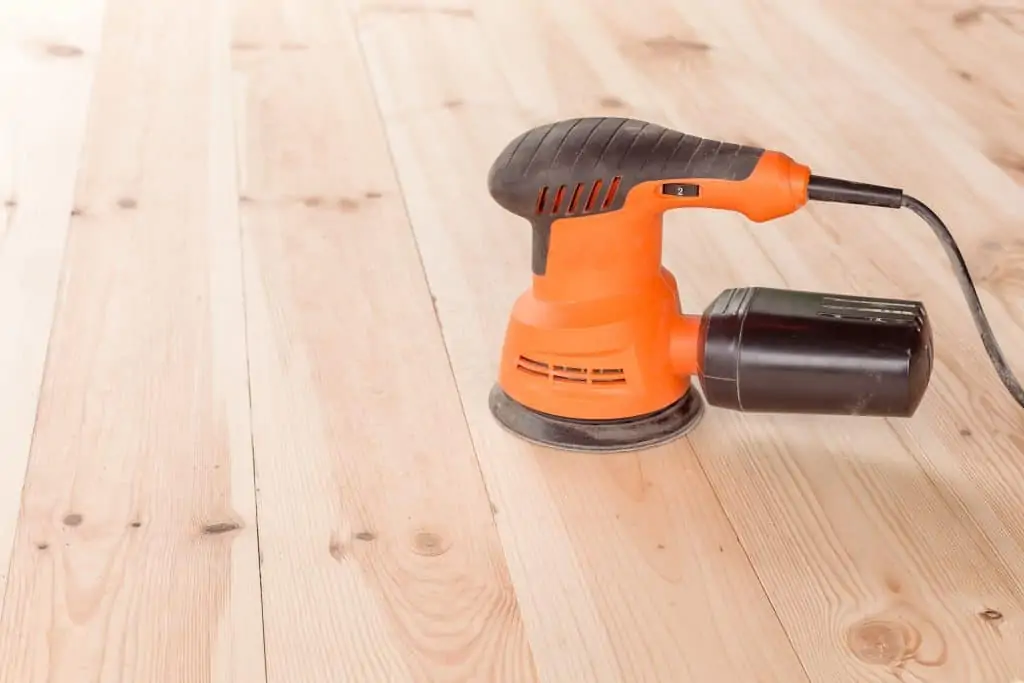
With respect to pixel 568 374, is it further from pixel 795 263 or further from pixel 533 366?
pixel 795 263

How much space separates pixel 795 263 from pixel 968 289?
1.32 feet

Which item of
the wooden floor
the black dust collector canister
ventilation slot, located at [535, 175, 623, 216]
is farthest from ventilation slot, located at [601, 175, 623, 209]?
the wooden floor

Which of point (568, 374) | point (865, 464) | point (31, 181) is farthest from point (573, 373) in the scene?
point (31, 181)

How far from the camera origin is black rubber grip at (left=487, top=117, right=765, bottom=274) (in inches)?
46.3

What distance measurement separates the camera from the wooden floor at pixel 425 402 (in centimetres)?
109

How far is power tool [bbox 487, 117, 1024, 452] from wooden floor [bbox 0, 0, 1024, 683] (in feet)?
0.22

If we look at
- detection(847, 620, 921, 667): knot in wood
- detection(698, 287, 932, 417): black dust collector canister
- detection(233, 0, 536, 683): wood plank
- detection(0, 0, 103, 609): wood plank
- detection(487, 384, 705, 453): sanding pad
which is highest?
detection(698, 287, 932, 417): black dust collector canister

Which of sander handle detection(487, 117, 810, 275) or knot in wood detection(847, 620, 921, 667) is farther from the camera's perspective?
sander handle detection(487, 117, 810, 275)

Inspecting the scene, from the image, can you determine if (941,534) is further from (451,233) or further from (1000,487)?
(451,233)

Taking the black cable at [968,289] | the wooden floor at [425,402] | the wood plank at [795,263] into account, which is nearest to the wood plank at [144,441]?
the wooden floor at [425,402]

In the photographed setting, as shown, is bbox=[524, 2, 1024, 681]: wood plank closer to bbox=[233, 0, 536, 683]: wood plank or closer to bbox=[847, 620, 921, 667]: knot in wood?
bbox=[847, 620, 921, 667]: knot in wood

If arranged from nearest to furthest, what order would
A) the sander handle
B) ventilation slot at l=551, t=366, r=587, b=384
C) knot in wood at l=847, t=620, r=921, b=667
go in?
knot in wood at l=847, t=620, r=921, b=667 → the sander handle → ventilation slot at l=551, t=366, r=587, b=384

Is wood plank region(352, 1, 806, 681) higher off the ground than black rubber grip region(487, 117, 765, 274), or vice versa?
black rubber grip region(487, 117, 765, 274)

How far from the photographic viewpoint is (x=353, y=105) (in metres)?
2.11
